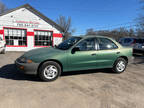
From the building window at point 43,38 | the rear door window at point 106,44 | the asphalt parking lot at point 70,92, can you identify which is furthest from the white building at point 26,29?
the rear door window at point 106,44

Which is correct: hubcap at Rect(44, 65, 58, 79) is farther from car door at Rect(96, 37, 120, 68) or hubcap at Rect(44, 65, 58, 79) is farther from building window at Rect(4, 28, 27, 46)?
building window at Rect(4, 28, 27, 46)

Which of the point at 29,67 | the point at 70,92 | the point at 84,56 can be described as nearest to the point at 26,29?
the point at 29,67

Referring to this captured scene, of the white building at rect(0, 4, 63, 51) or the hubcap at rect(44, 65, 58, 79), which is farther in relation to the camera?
the white building at rect(0, 4, 63, 51)

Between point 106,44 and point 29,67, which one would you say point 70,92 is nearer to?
point 29,67

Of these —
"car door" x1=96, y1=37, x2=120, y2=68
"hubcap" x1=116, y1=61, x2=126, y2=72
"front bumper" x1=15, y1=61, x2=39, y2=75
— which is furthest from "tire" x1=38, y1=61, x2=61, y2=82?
"hubcap" x1=116, y1=61, x2=126, y2=72

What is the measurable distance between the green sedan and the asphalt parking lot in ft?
1.44

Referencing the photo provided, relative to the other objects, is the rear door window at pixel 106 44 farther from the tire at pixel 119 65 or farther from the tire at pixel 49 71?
the tire at pixel 49 71

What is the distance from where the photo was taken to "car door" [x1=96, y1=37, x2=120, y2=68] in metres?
4.80

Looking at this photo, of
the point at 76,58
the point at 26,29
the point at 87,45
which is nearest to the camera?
the point at 76,58

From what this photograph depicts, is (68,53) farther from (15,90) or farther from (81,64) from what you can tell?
(15,90)

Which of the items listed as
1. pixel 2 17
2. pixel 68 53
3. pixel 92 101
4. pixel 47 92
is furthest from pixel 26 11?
pixel 92 101

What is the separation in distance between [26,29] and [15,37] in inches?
60.0

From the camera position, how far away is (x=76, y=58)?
14.3ft

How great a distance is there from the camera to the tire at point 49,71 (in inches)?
157
